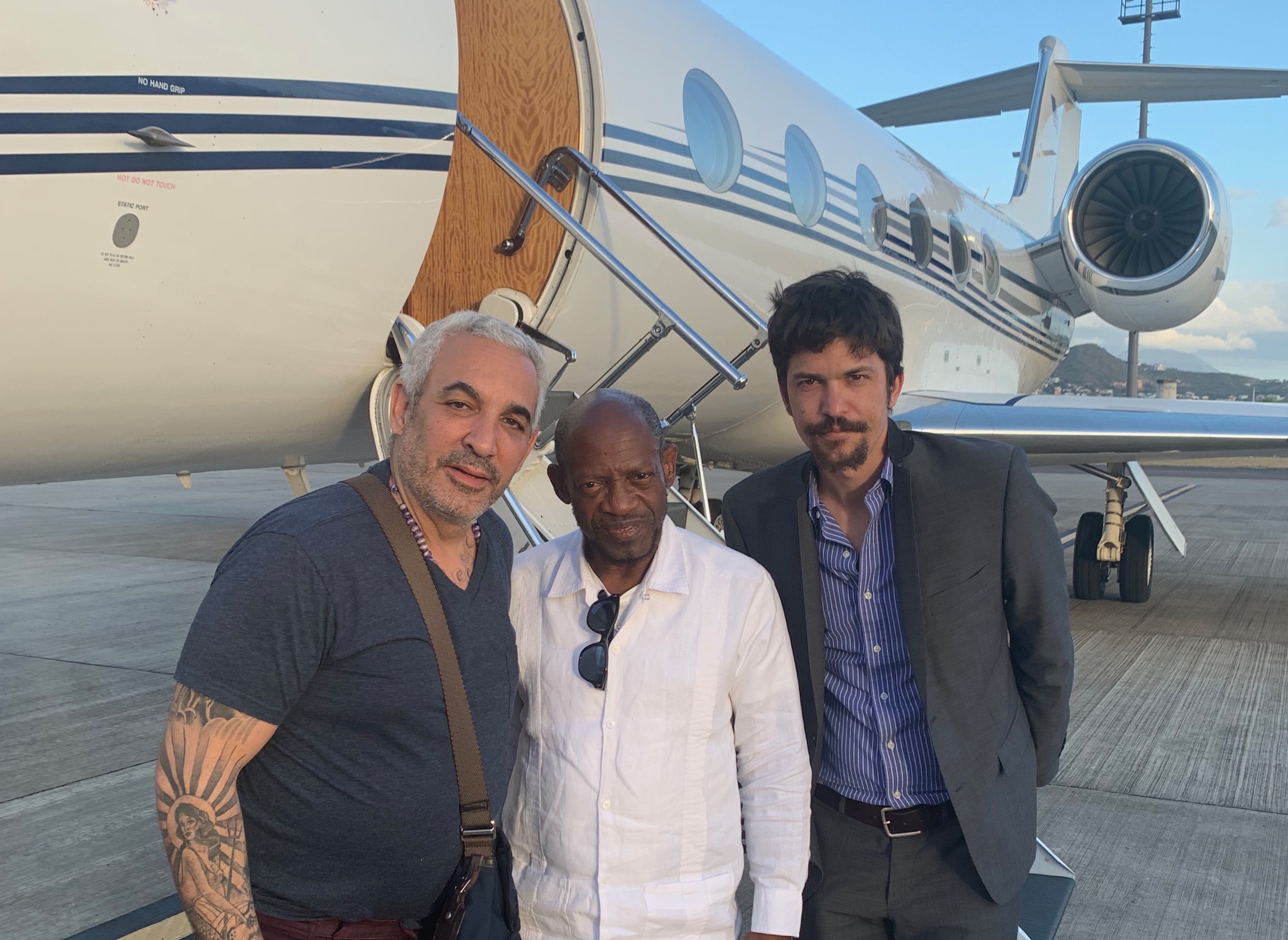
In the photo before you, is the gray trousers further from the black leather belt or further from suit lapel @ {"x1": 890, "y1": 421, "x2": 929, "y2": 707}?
suit lapel @ {"x1": 890, "y1": 421, "x2": 929, "y2": 707}

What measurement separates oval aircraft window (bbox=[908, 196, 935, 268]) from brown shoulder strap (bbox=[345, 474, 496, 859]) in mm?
7926

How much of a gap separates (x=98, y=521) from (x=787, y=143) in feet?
35.9

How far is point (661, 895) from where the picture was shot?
1.79 metres

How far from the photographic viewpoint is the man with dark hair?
2.06 m

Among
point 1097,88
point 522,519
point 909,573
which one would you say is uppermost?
point 1097,88

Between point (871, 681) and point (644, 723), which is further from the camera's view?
point (871, 681)

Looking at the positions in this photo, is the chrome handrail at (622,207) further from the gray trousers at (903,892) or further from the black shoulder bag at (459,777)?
the black shoulder bag at (459,777)

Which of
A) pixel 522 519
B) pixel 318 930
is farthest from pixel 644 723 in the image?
pixel 522 519

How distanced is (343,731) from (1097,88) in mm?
15924

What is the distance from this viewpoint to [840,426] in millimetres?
2113

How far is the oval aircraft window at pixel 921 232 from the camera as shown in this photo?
9.09m

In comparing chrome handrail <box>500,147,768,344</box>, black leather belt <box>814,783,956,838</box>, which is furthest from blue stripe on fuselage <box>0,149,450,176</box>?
black leather belt <box>814,783,956,838</box>

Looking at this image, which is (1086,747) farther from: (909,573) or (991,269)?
(991,269)

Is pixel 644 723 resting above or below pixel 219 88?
below
